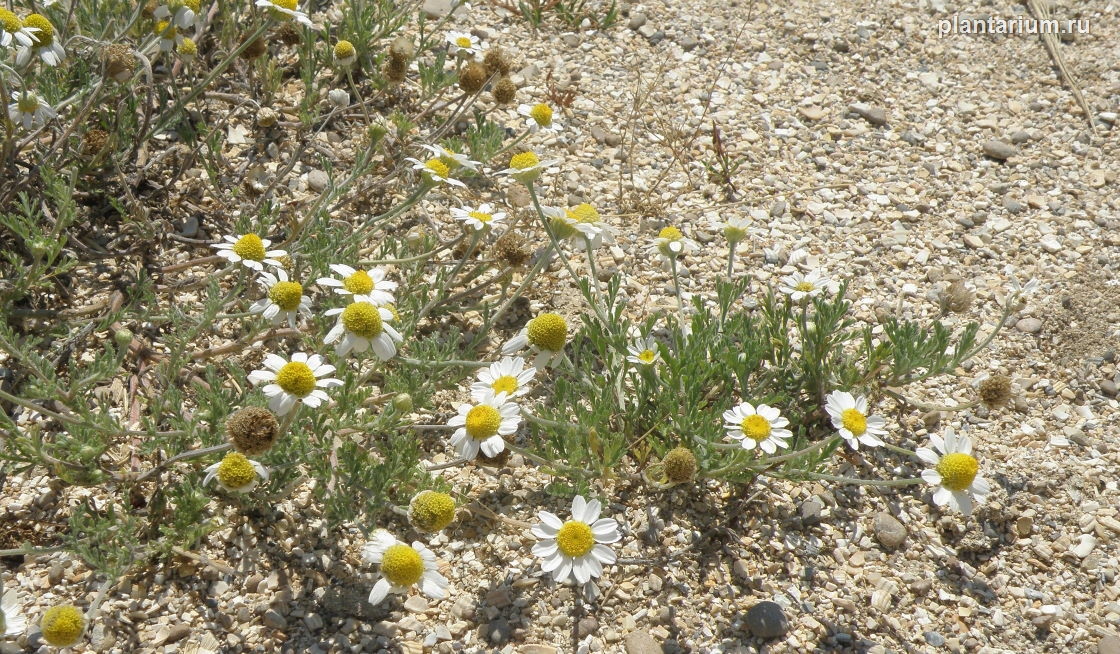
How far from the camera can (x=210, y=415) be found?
289 centimetres

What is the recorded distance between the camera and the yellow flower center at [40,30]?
3.28m

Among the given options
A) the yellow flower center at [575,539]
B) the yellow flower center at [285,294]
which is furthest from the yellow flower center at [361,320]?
the yellow flower center at [575,539]

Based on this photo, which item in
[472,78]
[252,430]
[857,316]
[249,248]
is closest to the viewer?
[252,430]

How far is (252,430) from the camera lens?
8.45 feet

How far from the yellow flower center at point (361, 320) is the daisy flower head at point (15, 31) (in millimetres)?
1582

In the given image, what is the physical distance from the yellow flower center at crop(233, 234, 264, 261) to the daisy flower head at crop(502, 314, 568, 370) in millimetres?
932

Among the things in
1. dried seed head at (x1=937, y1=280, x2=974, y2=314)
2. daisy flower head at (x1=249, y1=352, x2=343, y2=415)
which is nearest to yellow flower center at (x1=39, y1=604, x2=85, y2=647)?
daisy flower head at (x1=249, y1=352, x2=343, y2=415)

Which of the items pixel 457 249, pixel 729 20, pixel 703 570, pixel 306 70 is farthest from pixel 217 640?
pixel 729 20

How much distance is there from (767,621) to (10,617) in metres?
2.23

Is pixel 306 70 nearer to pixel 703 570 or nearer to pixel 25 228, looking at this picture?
pixel 25 228

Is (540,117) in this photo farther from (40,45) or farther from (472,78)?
(40,45)

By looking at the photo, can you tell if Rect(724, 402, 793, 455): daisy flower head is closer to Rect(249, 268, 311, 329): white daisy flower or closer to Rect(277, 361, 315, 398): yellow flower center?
Rect(277, 361, 315, 398): yellow flower center

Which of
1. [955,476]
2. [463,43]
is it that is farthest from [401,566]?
[463,43]

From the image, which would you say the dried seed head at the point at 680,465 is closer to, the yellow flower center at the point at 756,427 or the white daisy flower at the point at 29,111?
the yellow flower center at the point at 756,427
